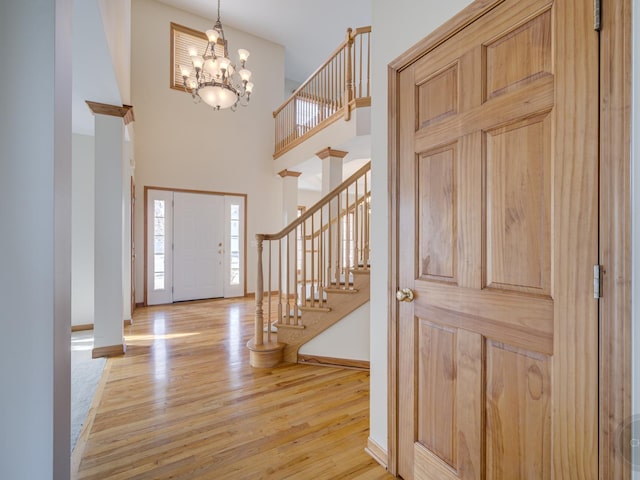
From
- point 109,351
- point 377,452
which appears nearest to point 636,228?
point 377,452

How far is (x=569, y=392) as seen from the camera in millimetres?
895

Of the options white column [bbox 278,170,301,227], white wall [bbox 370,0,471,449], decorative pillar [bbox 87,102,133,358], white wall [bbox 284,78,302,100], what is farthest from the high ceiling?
Result: white wall [bbox 370,0,471,449]

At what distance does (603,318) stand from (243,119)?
6716 mm

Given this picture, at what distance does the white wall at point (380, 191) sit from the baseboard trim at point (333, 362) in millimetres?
1166

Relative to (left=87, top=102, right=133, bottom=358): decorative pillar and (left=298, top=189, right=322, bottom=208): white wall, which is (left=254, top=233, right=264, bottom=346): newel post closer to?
(left=87, top=102, right=133, bottom=358): decorative pillar

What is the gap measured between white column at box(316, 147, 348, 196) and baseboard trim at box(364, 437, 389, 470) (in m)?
3.62

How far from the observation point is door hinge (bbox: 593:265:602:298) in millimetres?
828

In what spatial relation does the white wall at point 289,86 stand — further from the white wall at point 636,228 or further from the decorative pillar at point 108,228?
the white wall at point 636,228

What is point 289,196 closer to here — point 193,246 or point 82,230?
point 193,246

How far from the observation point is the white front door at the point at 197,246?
19.2ft

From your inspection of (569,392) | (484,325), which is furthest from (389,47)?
(569,392)

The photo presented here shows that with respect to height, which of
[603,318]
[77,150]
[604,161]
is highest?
[77,150]

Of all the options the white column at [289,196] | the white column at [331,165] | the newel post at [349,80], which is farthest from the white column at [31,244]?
the white column at [289,196]

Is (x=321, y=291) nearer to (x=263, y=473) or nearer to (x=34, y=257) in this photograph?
(x=263, y=473)
